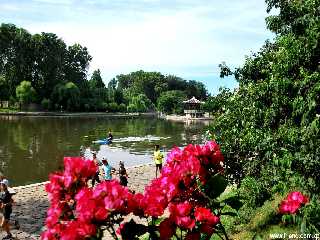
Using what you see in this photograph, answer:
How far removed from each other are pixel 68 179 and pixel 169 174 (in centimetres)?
69

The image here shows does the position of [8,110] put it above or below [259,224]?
above

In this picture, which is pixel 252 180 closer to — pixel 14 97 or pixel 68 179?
pixel 68 179

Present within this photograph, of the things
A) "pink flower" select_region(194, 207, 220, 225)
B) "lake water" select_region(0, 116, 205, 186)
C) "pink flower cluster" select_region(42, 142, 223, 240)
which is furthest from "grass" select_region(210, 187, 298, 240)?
"lake water" select_region(0, 116, 205, 186)

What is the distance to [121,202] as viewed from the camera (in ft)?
9.26

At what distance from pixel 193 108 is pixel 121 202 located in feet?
376

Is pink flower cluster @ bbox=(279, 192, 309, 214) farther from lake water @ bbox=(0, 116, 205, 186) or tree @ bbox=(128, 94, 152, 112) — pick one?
tree @ bbox=(128, 94, 152, 112)

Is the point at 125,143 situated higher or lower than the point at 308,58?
lower

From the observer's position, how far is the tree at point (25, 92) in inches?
3915

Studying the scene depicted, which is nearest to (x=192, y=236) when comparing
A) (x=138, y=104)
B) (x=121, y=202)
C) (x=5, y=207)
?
(x=121, y=202)

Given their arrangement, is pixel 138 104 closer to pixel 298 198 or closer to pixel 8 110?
pixel 8 110

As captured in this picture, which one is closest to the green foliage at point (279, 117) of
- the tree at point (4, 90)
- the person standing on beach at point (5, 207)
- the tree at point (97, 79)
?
the person standing on beach at point (5, 207)

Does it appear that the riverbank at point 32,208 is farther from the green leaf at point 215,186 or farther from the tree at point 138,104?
the tree at point 138,104

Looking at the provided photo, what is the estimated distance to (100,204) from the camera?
109 inches

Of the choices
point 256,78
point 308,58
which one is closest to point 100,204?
point 308,58
